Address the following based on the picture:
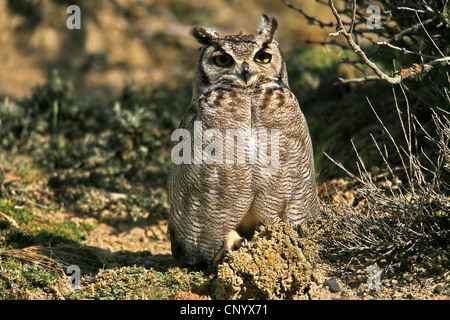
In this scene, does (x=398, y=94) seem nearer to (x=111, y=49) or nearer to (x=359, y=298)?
(x=359, y=298)

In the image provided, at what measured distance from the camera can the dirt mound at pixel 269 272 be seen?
330 cm

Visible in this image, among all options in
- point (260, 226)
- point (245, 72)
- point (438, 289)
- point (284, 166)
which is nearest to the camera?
point (438, 289)

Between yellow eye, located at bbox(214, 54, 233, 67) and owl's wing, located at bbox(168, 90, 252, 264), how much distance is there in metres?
0.19

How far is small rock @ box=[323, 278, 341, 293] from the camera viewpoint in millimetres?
3371

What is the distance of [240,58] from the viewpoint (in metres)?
3.46

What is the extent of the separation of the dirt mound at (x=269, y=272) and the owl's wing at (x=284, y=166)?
0.84ft

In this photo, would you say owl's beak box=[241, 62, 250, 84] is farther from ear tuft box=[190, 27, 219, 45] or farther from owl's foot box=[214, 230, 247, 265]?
owl's foot box=[214, 230, 247, 265]

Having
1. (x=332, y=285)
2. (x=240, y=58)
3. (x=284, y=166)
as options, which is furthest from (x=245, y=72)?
(x=332, y=285)

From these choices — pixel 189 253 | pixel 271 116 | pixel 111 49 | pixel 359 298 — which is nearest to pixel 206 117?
pixel 271 116

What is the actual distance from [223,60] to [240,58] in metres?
0.16

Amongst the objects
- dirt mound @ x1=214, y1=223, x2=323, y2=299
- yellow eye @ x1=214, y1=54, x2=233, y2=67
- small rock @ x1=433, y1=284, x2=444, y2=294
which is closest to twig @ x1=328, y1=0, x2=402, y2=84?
yellow eye @ x1=214, y1=54, x2=233, y2=67

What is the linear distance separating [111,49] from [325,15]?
3701mm

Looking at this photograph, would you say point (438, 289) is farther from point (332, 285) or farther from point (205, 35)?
point (205, 35)

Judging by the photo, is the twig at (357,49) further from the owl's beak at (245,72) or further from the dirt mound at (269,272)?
the dirt mound at (269,272)
